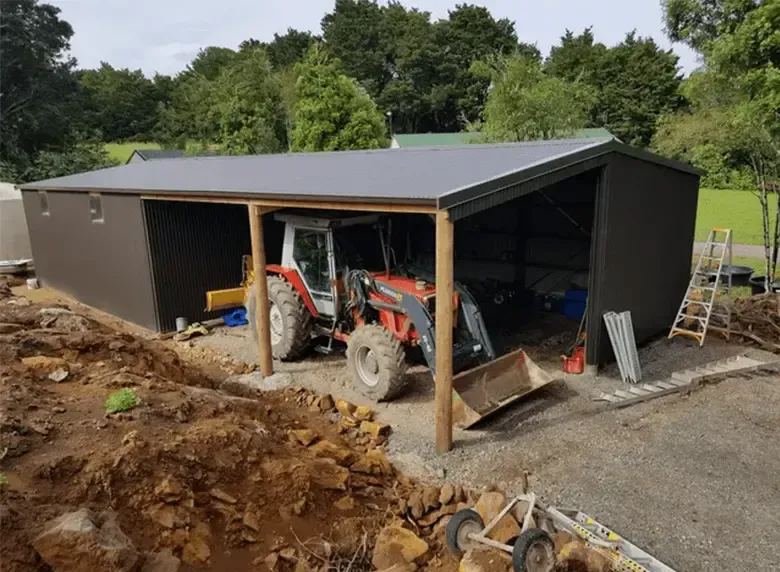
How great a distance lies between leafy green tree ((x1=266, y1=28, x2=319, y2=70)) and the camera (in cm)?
5116

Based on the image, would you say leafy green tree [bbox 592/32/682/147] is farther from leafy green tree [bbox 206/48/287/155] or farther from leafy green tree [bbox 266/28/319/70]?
leafy green tree [bbox 266/28/319/70]

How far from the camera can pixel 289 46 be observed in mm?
55312

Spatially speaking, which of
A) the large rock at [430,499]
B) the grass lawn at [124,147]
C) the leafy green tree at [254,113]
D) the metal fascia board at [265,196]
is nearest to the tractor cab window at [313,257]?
the metal fascia board at [265,196]

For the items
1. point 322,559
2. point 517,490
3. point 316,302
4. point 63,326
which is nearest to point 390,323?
point 316,302

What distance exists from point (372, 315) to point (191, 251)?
464 cm

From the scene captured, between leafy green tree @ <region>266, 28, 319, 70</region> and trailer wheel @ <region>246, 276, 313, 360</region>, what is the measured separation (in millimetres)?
47452

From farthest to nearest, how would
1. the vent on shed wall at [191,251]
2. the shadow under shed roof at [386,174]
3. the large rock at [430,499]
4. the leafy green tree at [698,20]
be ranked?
the leafy green tree at [698,20]
the vent on shed wall at [191,251]
the shadow under shed roof at [386,174]
the large rock at [430,499]

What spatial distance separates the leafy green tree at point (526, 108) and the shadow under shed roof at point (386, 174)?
24.2 feet

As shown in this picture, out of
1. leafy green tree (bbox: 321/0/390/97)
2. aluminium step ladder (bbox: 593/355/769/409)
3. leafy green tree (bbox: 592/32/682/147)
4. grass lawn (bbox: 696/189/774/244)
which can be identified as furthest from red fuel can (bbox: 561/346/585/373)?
leafy green tree (bbox: 321/0/390/97)

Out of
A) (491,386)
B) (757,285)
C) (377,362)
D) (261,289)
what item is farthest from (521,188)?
(757,285)

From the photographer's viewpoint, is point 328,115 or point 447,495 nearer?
point 447,495

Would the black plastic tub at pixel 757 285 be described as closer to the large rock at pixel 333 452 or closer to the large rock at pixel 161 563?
the large rock at pixel 333 452

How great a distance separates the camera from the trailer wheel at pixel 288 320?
25.1ft

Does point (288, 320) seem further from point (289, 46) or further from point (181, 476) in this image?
point (289, 46)
